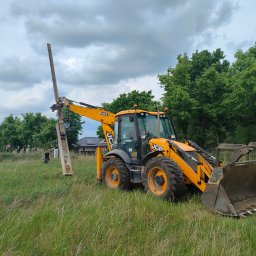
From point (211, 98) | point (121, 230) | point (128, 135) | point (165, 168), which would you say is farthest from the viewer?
point (211, 98)

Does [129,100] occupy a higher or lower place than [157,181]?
higher

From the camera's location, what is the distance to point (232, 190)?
27.9 ft

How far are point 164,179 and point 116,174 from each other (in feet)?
7.49

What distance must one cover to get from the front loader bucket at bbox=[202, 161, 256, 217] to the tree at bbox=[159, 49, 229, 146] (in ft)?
57.2

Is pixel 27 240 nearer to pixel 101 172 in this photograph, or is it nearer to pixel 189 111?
pixel 101 172

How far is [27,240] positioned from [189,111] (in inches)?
915

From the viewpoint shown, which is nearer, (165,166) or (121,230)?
(121,230)

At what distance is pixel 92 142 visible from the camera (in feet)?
215

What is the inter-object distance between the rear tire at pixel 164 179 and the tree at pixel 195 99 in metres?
17.5

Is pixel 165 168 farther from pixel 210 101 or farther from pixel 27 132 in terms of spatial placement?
pixel 27 132

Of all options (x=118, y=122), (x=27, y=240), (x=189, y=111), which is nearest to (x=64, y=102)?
(x=118, y=122)

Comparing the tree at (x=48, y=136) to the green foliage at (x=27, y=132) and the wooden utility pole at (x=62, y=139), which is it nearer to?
the green foliage at (x=27, y=132)

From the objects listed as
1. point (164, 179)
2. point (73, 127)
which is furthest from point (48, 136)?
point (164, 179)

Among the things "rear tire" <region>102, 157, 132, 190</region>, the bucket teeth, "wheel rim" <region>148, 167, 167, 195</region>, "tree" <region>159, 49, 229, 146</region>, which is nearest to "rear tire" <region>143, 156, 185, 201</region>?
"wheel rim" <region>148, 167, 167, 195</region>
